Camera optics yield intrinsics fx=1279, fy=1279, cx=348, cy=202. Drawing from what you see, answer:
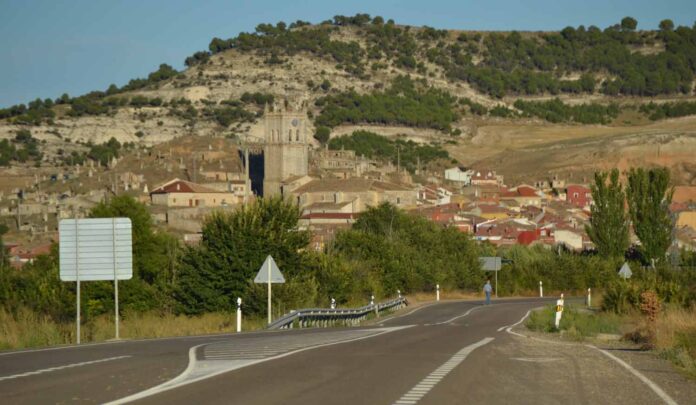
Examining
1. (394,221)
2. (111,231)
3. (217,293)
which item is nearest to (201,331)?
(111,231)

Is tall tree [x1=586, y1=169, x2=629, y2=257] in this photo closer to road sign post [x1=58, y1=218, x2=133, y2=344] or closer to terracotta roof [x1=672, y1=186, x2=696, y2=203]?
road sign post [x1=58, y1=218, x2=133, y2=344]

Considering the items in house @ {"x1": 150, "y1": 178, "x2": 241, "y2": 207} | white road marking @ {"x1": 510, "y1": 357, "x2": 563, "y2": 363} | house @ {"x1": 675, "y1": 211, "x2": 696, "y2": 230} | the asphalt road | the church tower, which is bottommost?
white road marking @ {"x1": 510, "y1": 357, "x2": 563, "y2": 363}

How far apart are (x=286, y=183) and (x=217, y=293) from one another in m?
118

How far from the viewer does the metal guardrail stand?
3366 centimetres

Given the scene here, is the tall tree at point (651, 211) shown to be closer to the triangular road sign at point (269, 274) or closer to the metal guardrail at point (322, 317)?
the metal guardrail at point (322, 317)

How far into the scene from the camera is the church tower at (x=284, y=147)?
179m

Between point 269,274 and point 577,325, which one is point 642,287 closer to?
point 577,325

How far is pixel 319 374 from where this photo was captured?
52.0 ft

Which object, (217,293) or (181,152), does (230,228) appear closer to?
(217,293)

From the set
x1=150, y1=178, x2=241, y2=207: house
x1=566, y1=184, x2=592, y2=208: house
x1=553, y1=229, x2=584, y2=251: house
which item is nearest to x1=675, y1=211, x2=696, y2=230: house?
x1=553, y1=229, x2=584, y2=251: house

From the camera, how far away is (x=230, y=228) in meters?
46.4

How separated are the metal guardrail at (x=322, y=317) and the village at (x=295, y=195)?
170ft

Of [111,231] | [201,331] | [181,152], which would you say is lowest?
[201,331]

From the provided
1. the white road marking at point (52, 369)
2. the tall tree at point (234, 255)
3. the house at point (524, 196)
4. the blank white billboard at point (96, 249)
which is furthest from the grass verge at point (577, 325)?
the house at point (524, 196)
